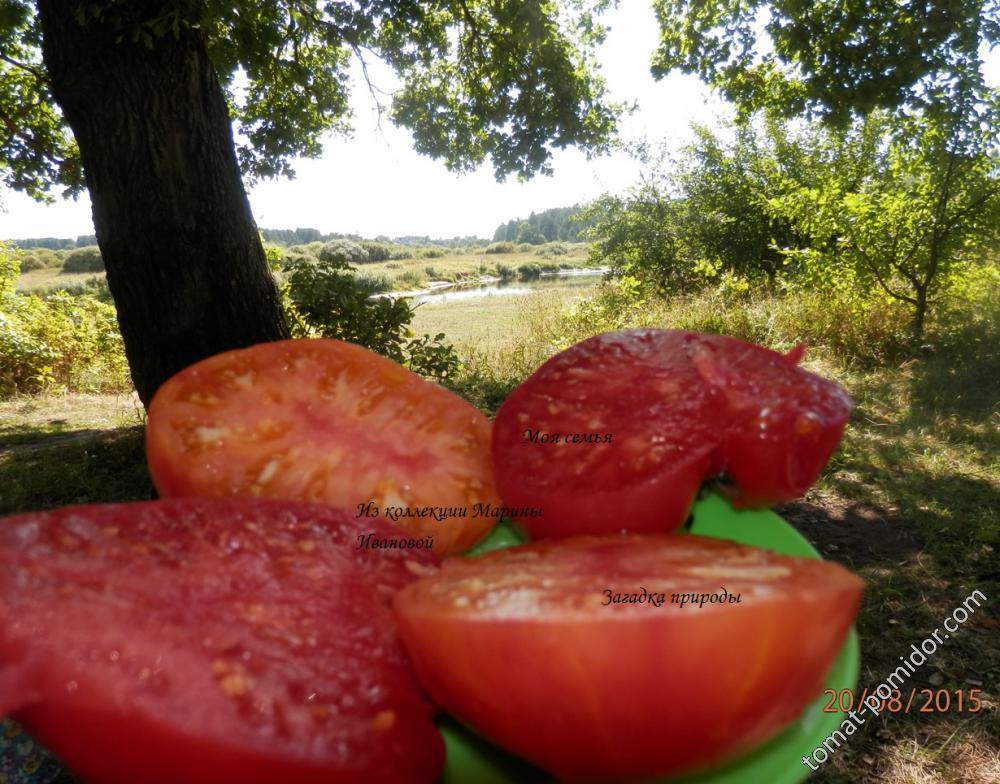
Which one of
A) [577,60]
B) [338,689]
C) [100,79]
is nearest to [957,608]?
[338,689]

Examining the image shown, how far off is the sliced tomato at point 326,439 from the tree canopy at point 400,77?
4.74m

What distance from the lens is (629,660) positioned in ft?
1.89

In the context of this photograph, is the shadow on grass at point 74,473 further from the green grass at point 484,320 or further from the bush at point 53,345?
the green grass at point 484,320

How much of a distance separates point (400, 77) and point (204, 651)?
795 cm

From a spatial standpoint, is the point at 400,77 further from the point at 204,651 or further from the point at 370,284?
the point at 204,651

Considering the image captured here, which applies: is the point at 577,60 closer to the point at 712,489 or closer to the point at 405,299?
the point at 405,299

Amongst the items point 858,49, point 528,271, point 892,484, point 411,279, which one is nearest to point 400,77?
point 858,49

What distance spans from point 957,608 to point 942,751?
0.93 meters

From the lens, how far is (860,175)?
31.2 ft

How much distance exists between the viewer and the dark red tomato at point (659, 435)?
3.12ft

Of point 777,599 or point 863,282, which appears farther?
point 863,282

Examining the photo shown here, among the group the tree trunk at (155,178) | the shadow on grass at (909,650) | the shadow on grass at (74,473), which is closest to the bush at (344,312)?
the shadow on grass at (74,473)

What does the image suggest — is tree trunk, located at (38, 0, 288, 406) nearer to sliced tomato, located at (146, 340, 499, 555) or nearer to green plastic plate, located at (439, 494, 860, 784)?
sliced tomato, located at (146, 340, 499, 555)

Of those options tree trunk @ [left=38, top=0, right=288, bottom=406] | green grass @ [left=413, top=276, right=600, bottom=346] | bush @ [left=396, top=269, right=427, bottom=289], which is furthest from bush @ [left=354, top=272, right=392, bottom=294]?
bush @ [left=396, top=269, right=427, bottom=289]
